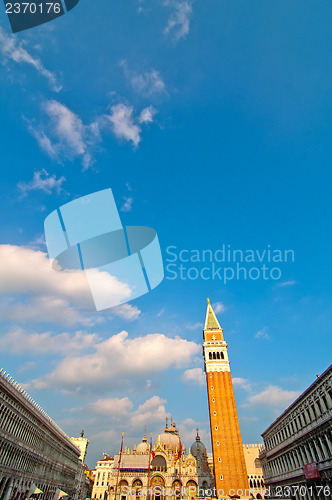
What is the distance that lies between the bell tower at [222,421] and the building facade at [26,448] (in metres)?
33.2

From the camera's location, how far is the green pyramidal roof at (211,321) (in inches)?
3425

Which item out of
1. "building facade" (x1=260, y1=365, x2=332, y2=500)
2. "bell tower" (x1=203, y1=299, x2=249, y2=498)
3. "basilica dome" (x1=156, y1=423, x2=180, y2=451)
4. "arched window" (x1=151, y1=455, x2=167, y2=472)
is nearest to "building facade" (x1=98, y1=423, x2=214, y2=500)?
"arched window" (x1=151, y1=455, x2=167, y2=472)

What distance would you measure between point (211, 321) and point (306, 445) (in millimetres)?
54104

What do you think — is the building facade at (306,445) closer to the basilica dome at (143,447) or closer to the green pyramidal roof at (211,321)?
the green pyramidal roof at (211,321)

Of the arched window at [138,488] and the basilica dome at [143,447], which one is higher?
the basilica dome at [143,447]

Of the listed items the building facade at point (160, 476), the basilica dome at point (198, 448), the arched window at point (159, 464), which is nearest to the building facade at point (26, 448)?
the building facade at point (160, 476)

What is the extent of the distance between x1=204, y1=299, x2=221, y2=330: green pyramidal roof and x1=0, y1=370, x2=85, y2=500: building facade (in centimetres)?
4488

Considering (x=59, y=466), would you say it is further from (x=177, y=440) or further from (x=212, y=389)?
(x=177, y=440)

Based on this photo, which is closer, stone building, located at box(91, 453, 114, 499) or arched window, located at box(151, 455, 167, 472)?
arched window, located at box(151, 455, 167, 472)

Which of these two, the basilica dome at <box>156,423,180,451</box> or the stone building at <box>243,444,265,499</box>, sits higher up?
the basilica dome at <box>156,423,180,451</box>

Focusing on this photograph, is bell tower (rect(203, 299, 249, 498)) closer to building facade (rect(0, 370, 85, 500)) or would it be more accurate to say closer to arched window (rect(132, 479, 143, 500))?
arched window (rect(132, 479, 143, 500))

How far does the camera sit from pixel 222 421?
70.3m

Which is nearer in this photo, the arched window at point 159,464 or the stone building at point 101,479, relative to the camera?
the arched window at point 159,464

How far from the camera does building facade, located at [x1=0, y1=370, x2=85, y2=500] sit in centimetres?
3334
